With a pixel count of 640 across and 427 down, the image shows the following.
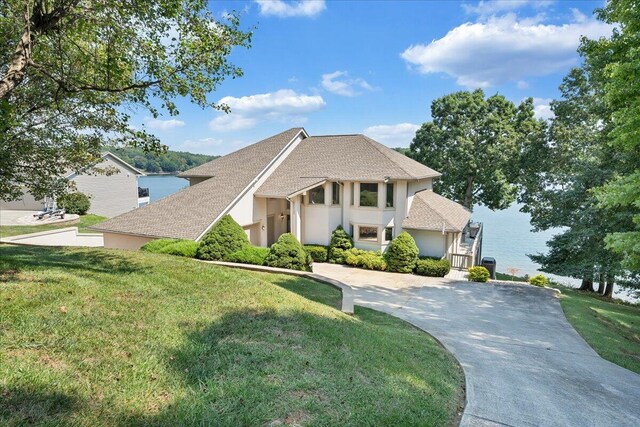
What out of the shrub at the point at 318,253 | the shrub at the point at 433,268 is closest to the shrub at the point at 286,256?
the shrub at the point at 318,253

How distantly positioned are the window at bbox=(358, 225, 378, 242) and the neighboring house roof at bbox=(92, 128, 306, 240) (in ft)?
24.7

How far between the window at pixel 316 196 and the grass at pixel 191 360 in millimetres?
15202

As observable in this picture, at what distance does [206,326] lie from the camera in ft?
19.3

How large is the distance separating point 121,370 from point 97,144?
7197mm

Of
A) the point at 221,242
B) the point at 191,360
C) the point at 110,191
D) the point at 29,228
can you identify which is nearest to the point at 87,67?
the point at 191,360

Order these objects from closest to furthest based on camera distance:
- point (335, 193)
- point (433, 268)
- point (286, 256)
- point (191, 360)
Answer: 1. point (191, 360)
2. point (286, 256)
3. point (433, 268)
4. point (335, 193)

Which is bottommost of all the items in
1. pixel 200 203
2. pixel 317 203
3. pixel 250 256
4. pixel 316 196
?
pixel 250 256

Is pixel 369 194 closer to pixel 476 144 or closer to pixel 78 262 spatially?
pixel 476 144

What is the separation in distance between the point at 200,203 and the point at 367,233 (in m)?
10.4

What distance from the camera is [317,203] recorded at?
23.1m

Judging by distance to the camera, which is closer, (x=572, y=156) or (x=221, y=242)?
(x=221, y=242)

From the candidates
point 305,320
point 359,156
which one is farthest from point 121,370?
point 359,156

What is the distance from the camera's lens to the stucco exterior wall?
18.7 metres

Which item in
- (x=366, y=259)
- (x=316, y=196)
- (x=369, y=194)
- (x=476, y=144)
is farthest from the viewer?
(x=476, y=144)
